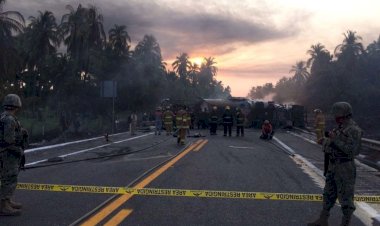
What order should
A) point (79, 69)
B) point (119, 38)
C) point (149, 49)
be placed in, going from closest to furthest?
point (79, 69)
point (119, 38)
point (149, 49)

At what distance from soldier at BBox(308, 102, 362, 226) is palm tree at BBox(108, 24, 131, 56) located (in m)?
56.7

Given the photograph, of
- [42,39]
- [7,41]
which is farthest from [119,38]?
[7,41]

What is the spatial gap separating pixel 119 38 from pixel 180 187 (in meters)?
56.9

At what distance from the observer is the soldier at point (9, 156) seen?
6133mm

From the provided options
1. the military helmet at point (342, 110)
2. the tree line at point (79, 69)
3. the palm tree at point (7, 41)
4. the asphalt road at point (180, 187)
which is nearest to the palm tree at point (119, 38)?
the tree line at point (79, 69)

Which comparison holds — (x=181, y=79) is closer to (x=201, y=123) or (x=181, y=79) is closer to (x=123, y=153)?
(x=201, y=123)

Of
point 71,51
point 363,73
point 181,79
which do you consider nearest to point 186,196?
point 71,51

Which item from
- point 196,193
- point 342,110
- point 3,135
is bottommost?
point 196,193

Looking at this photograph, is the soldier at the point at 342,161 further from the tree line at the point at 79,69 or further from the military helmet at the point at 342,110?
the tree line at the point at 79,69

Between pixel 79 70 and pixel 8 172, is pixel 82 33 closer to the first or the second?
pixel 79 70

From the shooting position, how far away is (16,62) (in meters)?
35.8

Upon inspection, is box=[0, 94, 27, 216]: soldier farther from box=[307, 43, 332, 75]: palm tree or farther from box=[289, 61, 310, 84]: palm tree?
box=[289, 61, 310, 84]: palm tree

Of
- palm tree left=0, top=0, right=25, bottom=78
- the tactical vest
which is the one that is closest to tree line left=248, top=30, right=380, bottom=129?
palm tree left=0, top=0, right=25, bottom=78

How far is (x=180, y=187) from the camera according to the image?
833 centimetres
